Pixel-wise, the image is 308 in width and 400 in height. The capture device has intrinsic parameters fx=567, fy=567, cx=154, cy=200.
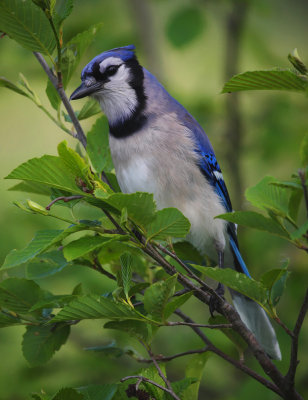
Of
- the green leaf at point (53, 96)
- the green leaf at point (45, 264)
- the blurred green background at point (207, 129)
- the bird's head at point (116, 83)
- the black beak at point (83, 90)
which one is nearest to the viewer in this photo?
the green leaf at point (45, 264)

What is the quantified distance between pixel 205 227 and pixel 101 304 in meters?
0.99

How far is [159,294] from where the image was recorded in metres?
1.16

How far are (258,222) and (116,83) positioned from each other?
1.22 meters

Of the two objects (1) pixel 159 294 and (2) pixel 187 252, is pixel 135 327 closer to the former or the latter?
(1) pixel 159 294

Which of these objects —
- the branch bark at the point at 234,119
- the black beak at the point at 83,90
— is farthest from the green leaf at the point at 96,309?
the branch bark at the point at 234,119

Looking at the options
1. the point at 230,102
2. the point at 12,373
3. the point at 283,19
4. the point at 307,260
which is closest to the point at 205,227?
the point at 307,260

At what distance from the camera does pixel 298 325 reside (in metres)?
1.18

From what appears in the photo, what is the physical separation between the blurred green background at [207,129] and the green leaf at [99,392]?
83cm

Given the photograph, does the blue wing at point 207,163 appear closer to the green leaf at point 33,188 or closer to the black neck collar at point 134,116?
the black neck collar at point 134,116

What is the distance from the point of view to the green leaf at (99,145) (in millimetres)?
1476

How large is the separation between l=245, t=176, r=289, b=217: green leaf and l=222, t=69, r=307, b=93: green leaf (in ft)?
0.61

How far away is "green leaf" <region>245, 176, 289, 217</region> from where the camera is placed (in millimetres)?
1155

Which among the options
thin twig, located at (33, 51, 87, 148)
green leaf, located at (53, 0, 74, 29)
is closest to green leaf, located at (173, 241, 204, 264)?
thin twig, located at (33, 51, 87, 148)

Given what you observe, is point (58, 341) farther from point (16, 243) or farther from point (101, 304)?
point (16, 243)
